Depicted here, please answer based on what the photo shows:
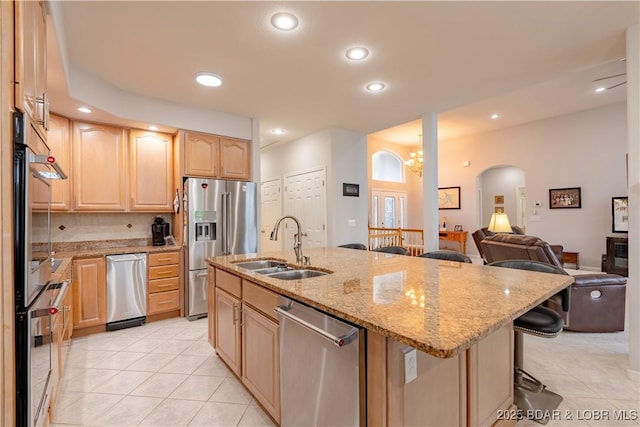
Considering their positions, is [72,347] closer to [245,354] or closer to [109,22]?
[245,354]

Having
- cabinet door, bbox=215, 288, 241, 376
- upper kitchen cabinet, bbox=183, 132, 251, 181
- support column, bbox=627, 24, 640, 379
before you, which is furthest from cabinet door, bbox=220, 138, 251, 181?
support column, bbox=627, 24, 640, 379

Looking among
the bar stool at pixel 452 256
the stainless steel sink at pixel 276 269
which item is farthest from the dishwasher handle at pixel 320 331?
the bar stool at pixel 452 256

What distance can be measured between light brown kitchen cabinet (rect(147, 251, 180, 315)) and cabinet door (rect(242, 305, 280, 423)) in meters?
2.08

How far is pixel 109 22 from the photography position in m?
2.16

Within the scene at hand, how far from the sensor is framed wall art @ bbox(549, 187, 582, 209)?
6066mm

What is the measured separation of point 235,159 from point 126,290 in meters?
2.04

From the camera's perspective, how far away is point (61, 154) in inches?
126

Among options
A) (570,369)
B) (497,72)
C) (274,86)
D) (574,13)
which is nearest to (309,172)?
(274,86)

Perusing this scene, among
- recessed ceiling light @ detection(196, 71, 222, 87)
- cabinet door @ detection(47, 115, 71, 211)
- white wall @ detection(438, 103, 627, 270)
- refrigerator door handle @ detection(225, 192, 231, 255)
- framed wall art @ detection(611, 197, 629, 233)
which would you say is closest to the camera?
recessed ceiling light @ detection(196, 71, 222, 87)

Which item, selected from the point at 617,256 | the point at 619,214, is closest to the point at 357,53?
the point at 617,256

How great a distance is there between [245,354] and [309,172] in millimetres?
3725

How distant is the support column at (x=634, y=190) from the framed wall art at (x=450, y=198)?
18.8 ft

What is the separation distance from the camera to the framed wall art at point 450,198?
7867mm

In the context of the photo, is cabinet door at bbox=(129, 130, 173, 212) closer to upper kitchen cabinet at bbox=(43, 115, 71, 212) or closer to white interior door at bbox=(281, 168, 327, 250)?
upper kitchen cabinet at bbox=(43, 115, 71, 212)
